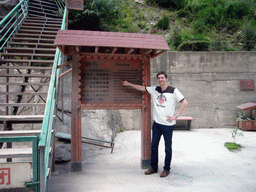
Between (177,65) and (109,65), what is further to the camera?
(177,65)

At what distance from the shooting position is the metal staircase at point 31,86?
2.42m

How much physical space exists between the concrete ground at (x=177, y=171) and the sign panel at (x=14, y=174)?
1182mm

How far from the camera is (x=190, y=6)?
15.8 meters

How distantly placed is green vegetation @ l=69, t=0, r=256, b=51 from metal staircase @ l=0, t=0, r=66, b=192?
182 cm

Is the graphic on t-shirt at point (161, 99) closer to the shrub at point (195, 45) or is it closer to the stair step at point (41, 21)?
the stair step at point (41, 21)

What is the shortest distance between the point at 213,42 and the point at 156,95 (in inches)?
330

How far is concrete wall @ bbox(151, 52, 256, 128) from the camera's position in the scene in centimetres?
935

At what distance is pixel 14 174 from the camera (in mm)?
2283

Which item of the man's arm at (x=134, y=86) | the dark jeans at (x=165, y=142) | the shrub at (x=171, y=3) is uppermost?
the shrub at (x=171, y=3)

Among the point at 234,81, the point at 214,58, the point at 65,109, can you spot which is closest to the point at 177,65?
the point at 214,58

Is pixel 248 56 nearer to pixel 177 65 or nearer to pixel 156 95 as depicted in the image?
pixel 177 65

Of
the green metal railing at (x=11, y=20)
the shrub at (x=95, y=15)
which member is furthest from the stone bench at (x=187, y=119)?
the green metal railing at (x=11, y=20)

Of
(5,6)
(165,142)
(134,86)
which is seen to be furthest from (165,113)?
(5,6)

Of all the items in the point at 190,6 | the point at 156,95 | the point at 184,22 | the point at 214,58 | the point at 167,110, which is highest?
the point at 190,6
